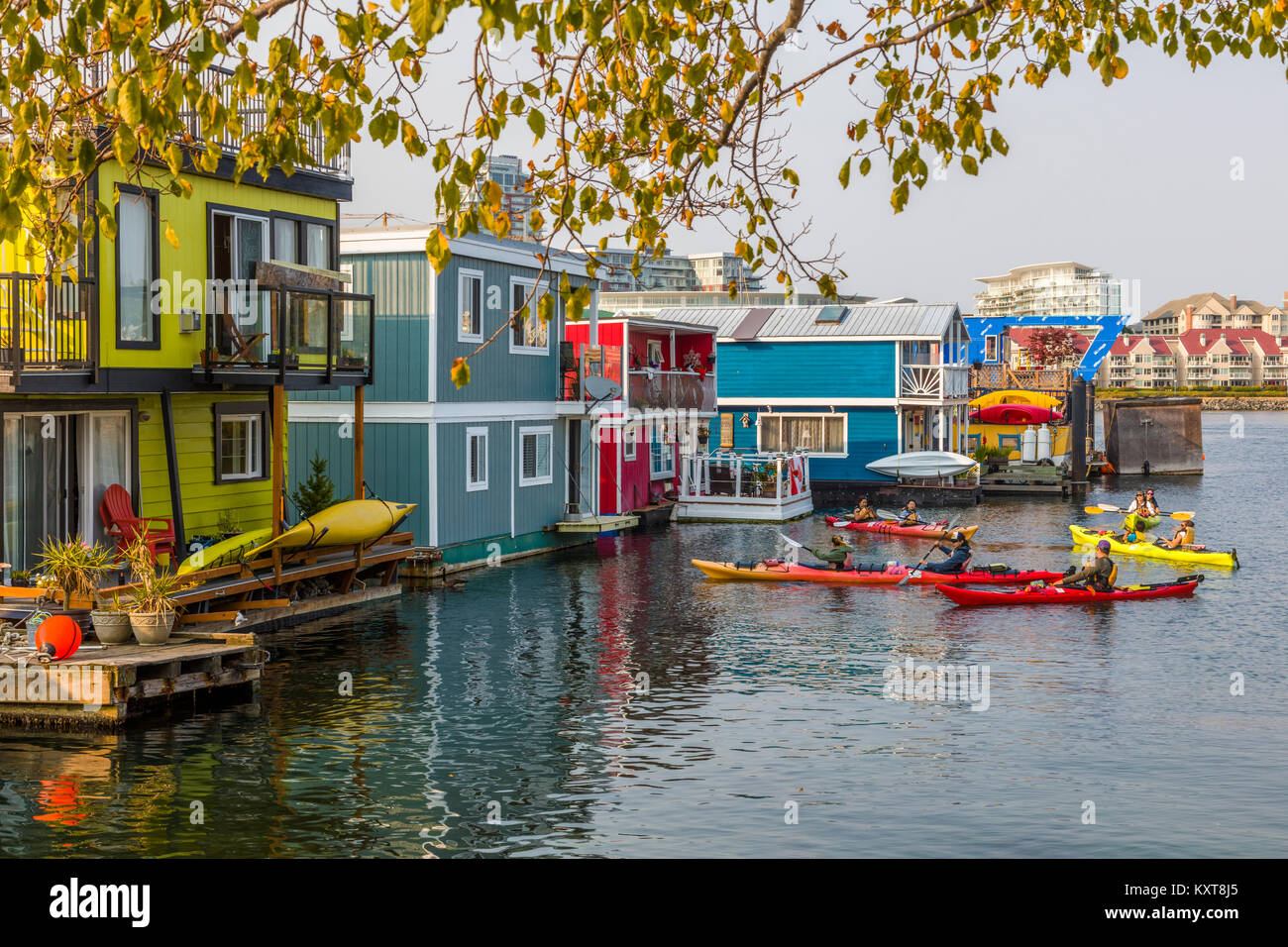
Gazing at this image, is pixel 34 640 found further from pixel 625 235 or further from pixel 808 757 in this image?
pixel 625 235

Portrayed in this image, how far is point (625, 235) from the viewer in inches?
378

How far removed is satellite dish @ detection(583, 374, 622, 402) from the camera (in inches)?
1479

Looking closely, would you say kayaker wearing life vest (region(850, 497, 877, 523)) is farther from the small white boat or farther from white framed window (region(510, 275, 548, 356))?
white framed window (region(510, 275, 548, 356))

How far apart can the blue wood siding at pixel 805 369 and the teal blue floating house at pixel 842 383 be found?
0.04m

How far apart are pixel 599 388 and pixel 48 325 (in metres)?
19.2

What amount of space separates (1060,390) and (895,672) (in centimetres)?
6291

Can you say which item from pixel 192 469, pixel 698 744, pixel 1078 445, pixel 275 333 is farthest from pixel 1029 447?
pixel 698 744

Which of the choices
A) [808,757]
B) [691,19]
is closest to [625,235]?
[691,19]

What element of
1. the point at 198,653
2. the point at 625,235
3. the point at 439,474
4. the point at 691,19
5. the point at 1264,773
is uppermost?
the point at 691,19

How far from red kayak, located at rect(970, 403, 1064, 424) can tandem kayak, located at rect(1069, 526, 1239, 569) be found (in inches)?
893

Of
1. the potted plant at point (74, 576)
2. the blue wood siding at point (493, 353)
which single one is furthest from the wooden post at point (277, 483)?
the blue wood siding at point (493, 353)

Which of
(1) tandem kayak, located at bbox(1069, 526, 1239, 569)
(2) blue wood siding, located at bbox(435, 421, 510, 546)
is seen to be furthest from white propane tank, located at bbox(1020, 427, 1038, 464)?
(2) blue wood siding, located at bbox(435, 421, 510, 546)
